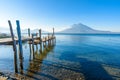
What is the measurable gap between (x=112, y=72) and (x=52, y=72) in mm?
6708

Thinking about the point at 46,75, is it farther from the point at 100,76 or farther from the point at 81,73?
the point at 100,76

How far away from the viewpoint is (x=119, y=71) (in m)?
15.3

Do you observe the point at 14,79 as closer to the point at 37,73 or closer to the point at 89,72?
the point at 37,73

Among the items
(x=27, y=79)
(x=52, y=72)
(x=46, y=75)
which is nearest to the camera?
(x=27, y=79)

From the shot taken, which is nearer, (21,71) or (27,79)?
(27,79)

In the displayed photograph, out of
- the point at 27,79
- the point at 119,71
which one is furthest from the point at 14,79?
the point at 119,71

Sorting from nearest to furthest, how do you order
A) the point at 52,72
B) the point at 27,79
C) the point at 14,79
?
1. the point at 14,79
2. the point at 27,79
3. the point at 52,72

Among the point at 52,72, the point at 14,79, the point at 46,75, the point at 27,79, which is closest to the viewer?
the point at 14,79

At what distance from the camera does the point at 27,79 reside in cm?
1248

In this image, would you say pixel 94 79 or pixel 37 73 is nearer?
pixel 94 79

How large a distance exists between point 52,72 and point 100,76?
5.03 metres

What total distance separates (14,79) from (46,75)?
329 centimetres

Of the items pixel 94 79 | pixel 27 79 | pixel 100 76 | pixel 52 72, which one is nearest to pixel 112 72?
pixel 100 76

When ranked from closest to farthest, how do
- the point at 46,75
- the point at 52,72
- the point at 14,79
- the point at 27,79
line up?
1. the point at 14,79
2. the point at 27,79
3. the point at 46,75
4. the point at 52,72
